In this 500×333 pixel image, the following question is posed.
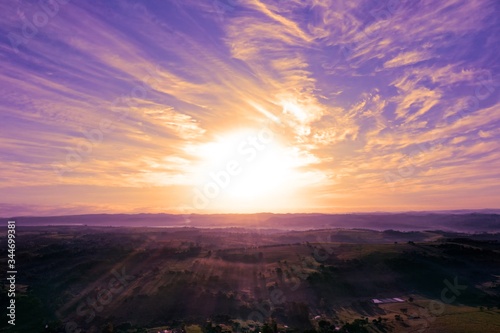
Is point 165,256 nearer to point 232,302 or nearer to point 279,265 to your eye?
point 279,265

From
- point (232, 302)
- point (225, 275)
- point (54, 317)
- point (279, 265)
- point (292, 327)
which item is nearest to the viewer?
point (292, 327)

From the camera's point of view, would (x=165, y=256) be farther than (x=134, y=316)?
Yes

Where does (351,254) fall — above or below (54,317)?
above

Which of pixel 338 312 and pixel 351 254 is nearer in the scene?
pixel 338 312

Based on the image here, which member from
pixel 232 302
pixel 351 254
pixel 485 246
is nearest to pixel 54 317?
pixel 232 302

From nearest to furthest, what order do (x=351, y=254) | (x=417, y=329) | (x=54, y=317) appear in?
(x=417, y=329)
(x=54, y=317)
(x=351, y=254)

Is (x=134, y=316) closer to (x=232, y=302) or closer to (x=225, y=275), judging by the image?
(x=232, y=302)

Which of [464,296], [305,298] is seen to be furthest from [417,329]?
[464,296]
